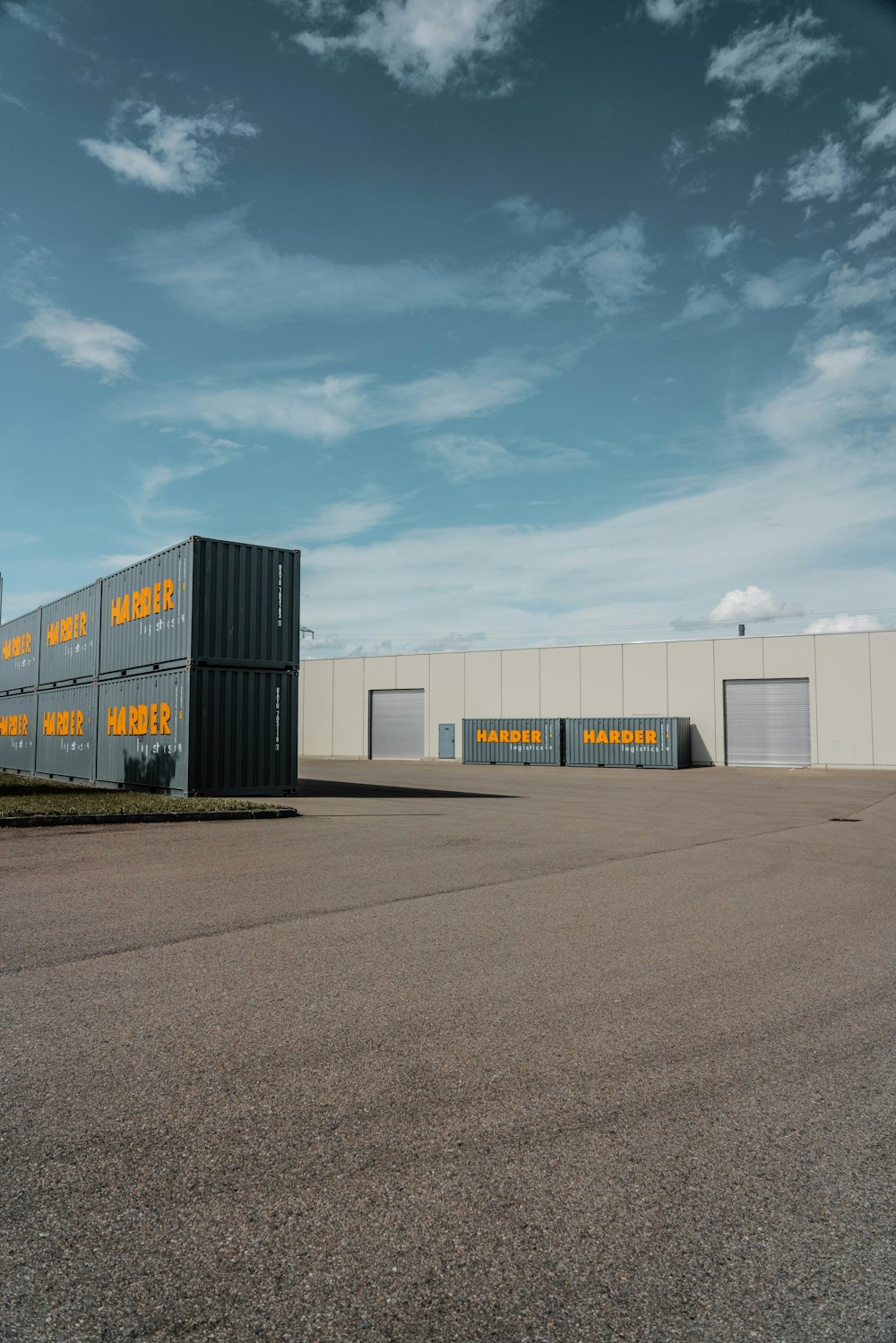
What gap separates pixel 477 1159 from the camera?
10.8ft

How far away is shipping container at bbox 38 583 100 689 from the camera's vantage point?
83.3 ft

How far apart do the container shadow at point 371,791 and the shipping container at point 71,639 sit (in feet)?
22.7

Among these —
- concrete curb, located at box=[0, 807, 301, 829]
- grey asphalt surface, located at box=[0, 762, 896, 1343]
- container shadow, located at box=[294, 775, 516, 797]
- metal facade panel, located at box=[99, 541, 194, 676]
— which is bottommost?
grey asphalt surface, located at box=[0, 762, 896, 1343]

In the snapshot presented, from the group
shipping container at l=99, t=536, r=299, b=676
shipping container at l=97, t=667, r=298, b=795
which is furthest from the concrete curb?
shipping container at l=99, t=536, r=299, b=676

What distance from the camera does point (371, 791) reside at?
23719mm

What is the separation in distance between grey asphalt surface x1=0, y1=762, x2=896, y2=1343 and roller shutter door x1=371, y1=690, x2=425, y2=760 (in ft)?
145

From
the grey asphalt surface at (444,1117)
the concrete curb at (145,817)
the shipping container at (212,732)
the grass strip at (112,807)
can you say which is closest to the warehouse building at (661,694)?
the shipping container at (212,732)

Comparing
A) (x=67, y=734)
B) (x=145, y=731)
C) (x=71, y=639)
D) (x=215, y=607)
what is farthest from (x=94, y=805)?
(x=71, y=639)

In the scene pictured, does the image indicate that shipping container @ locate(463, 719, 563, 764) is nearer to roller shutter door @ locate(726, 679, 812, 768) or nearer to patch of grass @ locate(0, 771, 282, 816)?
roller shutter door @ locate(726, 679, 812, 768)

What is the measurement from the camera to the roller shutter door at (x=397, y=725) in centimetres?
5278

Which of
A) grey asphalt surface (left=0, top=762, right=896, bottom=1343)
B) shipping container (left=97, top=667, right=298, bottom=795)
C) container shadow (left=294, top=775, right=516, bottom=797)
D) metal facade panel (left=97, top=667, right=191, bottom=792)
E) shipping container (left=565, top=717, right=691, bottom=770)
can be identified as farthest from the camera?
shipping container (left=565, top=717, right=691, bottom=770)

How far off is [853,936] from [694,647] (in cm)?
3823

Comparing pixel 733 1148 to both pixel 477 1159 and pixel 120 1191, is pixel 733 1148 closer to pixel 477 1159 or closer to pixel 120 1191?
pixel 477 1159

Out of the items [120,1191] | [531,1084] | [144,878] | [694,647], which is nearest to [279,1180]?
[120,1191]
